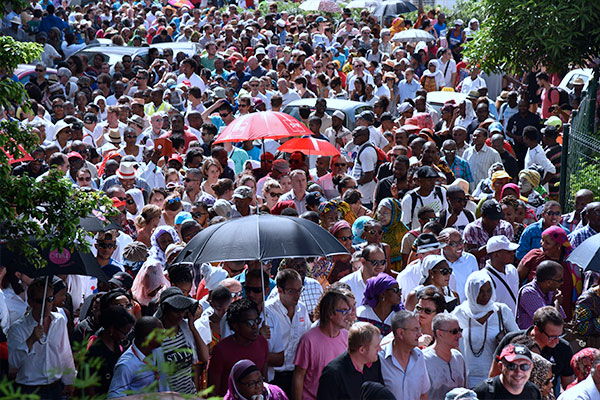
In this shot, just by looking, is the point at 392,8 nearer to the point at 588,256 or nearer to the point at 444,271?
the point at 588,256

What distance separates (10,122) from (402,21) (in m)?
22.3

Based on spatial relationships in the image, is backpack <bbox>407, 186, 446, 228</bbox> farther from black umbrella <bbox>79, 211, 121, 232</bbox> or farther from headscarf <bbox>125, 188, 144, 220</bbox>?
black umbrella <bbox>79, 211, 121, 232</bbox>

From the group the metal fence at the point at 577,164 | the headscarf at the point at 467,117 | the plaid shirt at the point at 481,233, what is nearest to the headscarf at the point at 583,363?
the plaid shirt at the point at 481,233

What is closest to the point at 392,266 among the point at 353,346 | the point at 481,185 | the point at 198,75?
the point at 481,185

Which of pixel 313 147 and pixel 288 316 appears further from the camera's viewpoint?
pixel 313 147

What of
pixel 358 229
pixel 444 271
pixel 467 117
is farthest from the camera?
pixel 467 117

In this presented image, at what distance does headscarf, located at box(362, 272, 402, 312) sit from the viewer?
791 centimetres

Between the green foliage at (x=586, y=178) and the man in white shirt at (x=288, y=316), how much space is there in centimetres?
606

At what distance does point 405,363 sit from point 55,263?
291 cm

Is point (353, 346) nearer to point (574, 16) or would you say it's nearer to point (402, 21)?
point (574, 16)

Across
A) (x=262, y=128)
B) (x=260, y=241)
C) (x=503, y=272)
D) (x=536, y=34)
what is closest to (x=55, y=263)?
(x=260, y=241)

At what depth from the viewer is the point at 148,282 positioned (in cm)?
850

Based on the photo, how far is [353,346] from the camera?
6.75 meters

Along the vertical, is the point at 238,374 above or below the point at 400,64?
above
